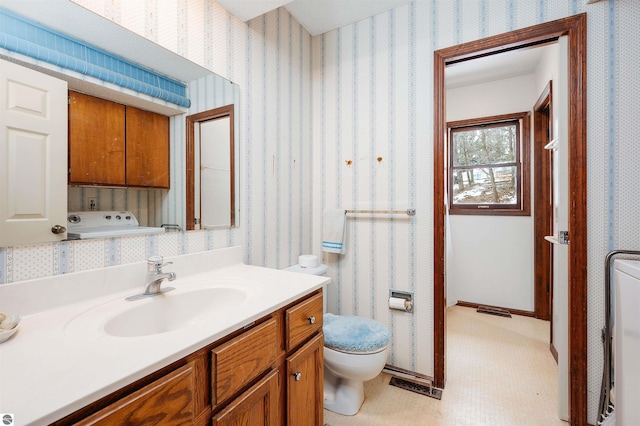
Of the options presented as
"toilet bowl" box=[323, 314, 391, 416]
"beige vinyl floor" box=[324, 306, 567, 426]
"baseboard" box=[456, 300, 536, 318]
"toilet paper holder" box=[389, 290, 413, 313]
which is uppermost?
"toilet paper holder" box=[389, 290, 413, 313]

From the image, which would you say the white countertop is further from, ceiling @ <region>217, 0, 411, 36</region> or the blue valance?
ceiling @ <region>217, 0, 411, 36</region>

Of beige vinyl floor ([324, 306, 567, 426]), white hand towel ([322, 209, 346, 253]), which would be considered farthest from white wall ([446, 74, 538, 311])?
white hand towel ([322, 209, 346, 253])

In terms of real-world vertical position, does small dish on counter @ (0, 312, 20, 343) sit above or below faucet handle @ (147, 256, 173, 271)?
below

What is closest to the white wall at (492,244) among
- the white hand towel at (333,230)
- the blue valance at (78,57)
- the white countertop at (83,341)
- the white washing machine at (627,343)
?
the white hand towel at (333,230)

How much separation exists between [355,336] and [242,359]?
0.85 metres

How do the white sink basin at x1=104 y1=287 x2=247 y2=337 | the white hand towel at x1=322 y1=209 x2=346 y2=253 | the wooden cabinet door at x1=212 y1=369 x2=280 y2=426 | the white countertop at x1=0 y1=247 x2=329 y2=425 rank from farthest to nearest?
1. the white hand towel at x1=322 y1=209 x2=346 y2=253
2. the white sink basin at x1=104 y1=287 x2=247 y2=337
3. the wooden cabinet door at x1=212 y1=369 x2=280 y2=426
4. the white countertop at x1=0 y1=247 x2=329 y2=425

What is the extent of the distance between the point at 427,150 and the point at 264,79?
1.10 meters

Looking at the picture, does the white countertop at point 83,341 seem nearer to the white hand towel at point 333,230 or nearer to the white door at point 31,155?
the white door at point 31,155

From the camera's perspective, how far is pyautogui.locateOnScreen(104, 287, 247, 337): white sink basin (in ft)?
2.83

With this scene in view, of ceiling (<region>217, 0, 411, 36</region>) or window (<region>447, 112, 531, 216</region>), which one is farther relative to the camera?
window (<region>447, 112, 531, 216</region>)

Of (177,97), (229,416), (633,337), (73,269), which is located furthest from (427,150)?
(73,269)

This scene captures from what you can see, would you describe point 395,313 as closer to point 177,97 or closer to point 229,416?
point 229,416

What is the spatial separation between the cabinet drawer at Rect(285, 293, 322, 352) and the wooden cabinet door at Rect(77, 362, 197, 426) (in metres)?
0.38

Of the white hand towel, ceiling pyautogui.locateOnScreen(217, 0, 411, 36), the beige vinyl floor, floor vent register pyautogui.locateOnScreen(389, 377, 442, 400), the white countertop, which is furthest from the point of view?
the white hand towel
